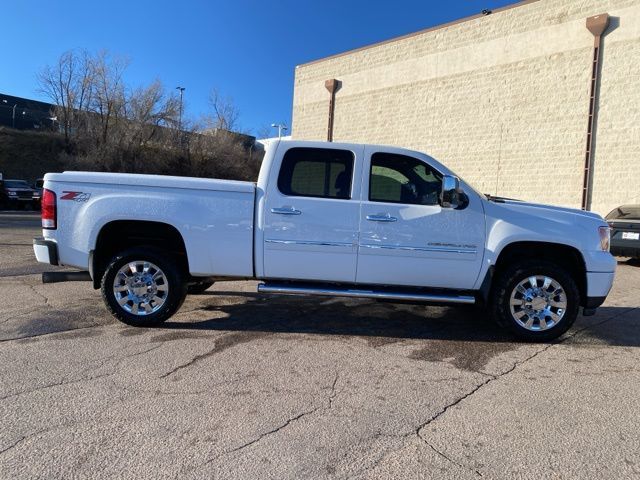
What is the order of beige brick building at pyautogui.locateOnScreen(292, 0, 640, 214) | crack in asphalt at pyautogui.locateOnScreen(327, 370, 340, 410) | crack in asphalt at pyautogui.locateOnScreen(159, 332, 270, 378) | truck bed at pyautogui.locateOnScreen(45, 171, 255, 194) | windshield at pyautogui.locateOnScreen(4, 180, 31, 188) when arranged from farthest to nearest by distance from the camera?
windshield at pyautogui.locateOnScreen(4, 180, 31, 188) → beige brick building at pyautogui.locateOnScreen(292, 0, 640, 214) → truck bed at pyautogui.locateOnScreen(45, 171, 255, 194) → crack in asphalt at pyautogui.locateOnScreen(159, 332, 270, 378) → crack in asphalt at pyautogui.locateOnScreen(327, 370, 340, 410)

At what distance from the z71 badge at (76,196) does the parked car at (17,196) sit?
27354mm

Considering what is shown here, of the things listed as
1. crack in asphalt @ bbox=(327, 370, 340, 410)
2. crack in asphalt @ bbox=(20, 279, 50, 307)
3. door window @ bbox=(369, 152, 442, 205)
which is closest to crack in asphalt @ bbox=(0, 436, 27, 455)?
crack in asphalt @ bbox=(327, 370, 340, 410)

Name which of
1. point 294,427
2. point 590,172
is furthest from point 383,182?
point 590,172

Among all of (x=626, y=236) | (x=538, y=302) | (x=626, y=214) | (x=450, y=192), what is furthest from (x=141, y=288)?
(x=626, y=214)

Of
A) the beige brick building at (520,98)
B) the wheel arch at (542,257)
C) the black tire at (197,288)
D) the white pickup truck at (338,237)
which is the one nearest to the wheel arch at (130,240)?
the white pickup truck at (338,237)

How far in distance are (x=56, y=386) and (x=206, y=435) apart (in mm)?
1547

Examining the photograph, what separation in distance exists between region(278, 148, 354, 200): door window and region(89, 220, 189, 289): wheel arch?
138 cm

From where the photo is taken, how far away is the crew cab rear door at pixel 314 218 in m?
5.48

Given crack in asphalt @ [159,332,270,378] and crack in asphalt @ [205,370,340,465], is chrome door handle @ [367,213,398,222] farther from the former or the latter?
Result: crack in asphalt @ [205,370,340,465]

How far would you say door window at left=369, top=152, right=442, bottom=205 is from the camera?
220 inches

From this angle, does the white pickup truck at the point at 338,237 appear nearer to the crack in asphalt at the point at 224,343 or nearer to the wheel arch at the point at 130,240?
the wheel arch at the point at 130,240

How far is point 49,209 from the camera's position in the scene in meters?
5.48

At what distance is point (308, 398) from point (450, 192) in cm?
276

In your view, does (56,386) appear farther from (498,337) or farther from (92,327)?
(498,337)
